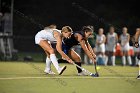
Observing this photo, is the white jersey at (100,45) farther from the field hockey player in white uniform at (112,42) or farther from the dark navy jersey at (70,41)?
the dark navy jersey at (70,41)

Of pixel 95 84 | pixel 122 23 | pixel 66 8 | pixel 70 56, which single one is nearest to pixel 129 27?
pixel 122 23

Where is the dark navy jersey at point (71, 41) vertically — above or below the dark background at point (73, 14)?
below

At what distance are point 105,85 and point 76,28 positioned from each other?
19.9 m

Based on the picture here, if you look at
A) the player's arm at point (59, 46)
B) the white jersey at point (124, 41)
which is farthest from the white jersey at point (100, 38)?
the player's arm at point (59, 46)

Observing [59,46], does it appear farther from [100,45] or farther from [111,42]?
[111,42]

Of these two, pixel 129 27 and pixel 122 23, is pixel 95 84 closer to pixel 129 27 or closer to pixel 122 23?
pixel 129 27

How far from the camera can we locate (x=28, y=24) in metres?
31.5

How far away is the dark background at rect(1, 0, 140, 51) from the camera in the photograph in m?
32.1

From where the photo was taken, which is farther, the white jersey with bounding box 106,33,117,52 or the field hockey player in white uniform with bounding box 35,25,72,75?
the white jersey with bounding box 106,33,117,52

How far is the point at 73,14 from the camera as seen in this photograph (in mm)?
34375

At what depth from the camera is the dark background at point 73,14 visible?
32062mm

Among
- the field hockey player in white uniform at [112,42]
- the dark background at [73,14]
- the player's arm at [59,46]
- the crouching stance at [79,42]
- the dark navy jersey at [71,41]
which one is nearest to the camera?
the player's arm at [59,46]

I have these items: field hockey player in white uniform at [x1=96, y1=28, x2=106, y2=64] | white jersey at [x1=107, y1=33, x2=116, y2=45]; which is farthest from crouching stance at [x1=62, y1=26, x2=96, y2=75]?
white jersey at [x1=107, y1=33, x2=116, y2=45]

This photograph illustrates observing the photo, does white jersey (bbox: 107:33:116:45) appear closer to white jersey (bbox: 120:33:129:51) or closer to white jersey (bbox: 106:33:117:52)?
white jersey (bbox: 106:33:117:52)
